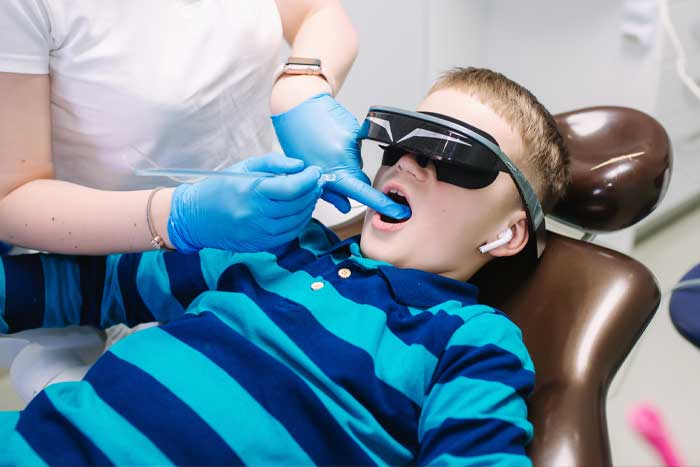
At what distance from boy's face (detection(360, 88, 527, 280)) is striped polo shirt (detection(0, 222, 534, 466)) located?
0.04m

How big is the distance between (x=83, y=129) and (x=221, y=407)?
0.56 meters

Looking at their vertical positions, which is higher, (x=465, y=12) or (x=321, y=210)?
(x=465, y=12)

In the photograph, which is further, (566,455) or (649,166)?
(649,166)

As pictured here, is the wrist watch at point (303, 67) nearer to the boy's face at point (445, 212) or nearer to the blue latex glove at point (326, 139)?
the blue latex glove at point (326, 139)

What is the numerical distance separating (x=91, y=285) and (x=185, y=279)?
0.55 feet

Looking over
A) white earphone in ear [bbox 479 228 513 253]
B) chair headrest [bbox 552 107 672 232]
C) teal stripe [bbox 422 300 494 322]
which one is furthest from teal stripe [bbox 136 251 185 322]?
chair headrest [bbox 552 107 672 232]

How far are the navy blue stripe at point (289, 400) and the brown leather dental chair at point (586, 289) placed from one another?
0.92 ft

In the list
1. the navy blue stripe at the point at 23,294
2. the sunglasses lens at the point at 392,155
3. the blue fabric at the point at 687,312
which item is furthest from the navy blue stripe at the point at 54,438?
the blue fabric at the point at 687,312

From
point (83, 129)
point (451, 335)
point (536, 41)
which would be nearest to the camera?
point (451, 335)

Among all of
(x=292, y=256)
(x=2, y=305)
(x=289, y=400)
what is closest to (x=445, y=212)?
(x=292, y=256)

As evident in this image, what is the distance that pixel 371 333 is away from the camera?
39.0 inches

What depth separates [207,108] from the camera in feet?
3.91

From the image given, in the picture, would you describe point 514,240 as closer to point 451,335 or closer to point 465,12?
point 451,335

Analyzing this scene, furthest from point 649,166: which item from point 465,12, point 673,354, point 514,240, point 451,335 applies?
point 465,12
